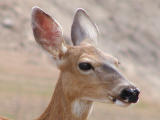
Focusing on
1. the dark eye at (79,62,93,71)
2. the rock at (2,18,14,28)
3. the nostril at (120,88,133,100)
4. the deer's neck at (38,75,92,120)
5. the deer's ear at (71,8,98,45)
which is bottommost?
the rock at (2,18,14,28)

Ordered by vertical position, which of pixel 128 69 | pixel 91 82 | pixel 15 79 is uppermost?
pixel 91 82

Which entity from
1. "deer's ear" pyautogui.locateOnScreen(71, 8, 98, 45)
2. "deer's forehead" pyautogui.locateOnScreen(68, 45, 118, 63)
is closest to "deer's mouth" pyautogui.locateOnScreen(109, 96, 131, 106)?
"deer's forehead" pyautogui.locateOnScreen(68, 45, 118, 63)

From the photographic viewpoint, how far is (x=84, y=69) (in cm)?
718

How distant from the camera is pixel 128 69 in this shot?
3356 cm

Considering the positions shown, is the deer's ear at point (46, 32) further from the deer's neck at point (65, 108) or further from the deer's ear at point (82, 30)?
the deer's ear at point (82, 30)

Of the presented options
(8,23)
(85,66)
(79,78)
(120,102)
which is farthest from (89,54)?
(8,23)

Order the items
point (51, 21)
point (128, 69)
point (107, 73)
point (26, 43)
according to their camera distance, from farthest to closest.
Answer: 1. point (128, 69)
2. point (26, 43)
3. point (51, 21)
4. point (107, 73)

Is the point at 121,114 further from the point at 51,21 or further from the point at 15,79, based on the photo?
the point at 51,21

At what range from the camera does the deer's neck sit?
23.4 ft

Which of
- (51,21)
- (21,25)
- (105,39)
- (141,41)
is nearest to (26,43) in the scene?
(21,25)

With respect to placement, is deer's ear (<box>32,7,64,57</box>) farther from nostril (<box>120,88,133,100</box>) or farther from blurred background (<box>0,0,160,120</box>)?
blurred background (<box>0,0,160,120</box>)

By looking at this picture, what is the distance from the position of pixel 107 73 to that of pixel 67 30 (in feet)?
84.7

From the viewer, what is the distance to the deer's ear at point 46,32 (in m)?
7.51

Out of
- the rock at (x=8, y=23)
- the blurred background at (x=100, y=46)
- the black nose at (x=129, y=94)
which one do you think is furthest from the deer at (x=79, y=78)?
the rock at (x=8, y=23)
